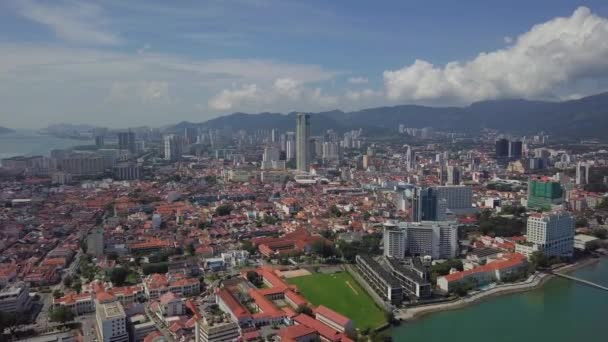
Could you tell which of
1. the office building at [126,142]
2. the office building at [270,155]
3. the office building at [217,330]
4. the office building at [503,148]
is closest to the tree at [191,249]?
the office building at [217,330]

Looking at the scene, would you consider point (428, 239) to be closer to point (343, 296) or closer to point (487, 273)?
point (487, 273)

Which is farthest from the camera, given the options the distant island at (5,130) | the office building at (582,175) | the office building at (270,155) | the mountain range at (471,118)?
the mountain range at (471,118)

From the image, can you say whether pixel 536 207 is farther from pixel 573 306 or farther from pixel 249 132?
Answer: pixel 249 132

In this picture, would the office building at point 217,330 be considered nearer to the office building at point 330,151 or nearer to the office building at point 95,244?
the office building at point 95,244

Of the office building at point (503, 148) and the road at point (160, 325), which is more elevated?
the office building at point (503, 148)

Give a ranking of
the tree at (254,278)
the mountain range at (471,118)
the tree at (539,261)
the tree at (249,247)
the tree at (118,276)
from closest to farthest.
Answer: the tree at (118,276) < the tree at (254,278) < the tree at (539,261) < the tree at (249,247) < the mountain range at (471,118)
